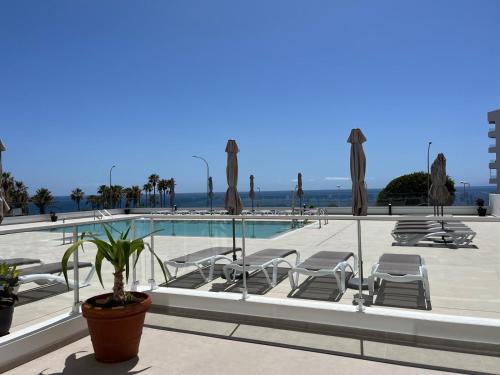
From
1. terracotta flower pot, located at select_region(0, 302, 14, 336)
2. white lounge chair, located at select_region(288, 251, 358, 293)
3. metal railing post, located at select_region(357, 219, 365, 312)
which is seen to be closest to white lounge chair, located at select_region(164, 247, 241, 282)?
white lounge chair, located at select_region(288, 251, 358, 293)

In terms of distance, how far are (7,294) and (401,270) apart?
381 cm

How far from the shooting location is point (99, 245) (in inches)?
118

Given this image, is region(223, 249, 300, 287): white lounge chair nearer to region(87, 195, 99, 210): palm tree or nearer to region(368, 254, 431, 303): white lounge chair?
region(368, 254, 431, 303): white lounge chair

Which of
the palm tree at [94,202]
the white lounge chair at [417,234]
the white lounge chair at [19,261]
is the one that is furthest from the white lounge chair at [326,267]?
the palm tree at [94,202]

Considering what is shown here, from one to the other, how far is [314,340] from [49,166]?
1810 inches

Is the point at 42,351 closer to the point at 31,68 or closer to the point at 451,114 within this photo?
the point at 31,68

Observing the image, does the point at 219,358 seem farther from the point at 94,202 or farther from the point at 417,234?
the point at 94,202

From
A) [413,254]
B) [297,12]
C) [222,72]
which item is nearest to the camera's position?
[413,254]

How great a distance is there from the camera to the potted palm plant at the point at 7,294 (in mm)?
3047

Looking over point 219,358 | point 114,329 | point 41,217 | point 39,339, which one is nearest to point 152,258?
point 39,339

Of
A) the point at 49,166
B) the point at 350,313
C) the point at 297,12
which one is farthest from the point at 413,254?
the point at 49,166

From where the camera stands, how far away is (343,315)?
3508mm

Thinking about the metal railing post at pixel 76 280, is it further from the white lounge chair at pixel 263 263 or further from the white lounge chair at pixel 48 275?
the white lounge chair at pixel 263 263

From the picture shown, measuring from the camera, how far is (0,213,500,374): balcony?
2.95 meters
